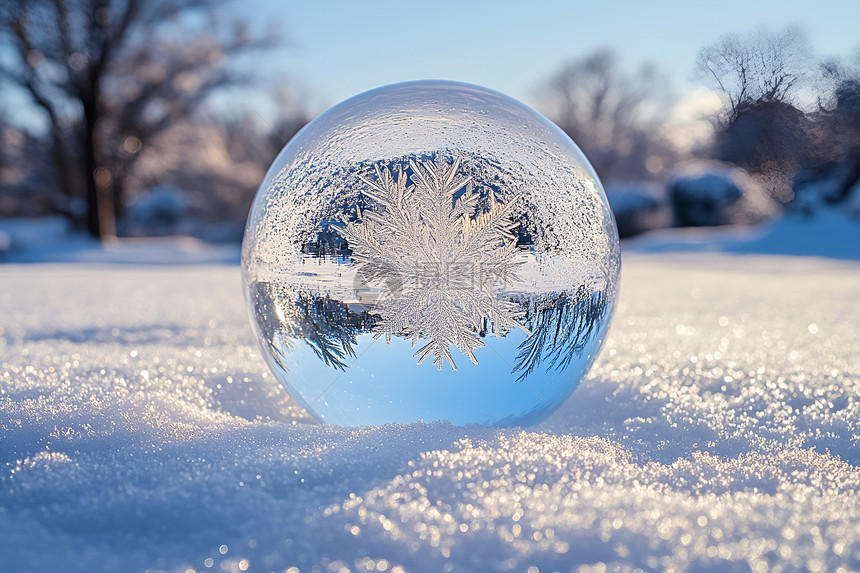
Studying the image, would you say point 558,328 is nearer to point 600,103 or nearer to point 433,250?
point 433,250

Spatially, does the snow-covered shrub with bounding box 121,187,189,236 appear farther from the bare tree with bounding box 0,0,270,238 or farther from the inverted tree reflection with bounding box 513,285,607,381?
the inverted tree reflection with bounding box 513,285,607,381

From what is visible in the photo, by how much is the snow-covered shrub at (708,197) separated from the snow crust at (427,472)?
46.1ft

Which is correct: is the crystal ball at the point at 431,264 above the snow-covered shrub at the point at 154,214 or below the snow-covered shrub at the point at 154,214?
below

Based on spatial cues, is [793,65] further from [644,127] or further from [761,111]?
[644,127]

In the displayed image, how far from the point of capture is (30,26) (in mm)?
14039

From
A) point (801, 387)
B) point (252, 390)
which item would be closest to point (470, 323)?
point (252, 390)

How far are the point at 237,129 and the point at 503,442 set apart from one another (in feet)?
115

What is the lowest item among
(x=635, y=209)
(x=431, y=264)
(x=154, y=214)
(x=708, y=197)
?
(x=431, y=264)

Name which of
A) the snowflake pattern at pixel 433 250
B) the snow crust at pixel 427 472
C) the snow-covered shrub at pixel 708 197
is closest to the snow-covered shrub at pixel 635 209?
the snow-covered shrub at pixel 708 197

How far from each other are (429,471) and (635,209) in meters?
16.4

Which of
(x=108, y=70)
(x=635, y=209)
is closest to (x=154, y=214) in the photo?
(x=108, y=70)

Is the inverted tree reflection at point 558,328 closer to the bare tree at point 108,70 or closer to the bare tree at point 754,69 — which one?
the bare tree at point 754,69

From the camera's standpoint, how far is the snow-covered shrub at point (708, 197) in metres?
15.6

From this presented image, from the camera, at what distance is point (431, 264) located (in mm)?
1555
